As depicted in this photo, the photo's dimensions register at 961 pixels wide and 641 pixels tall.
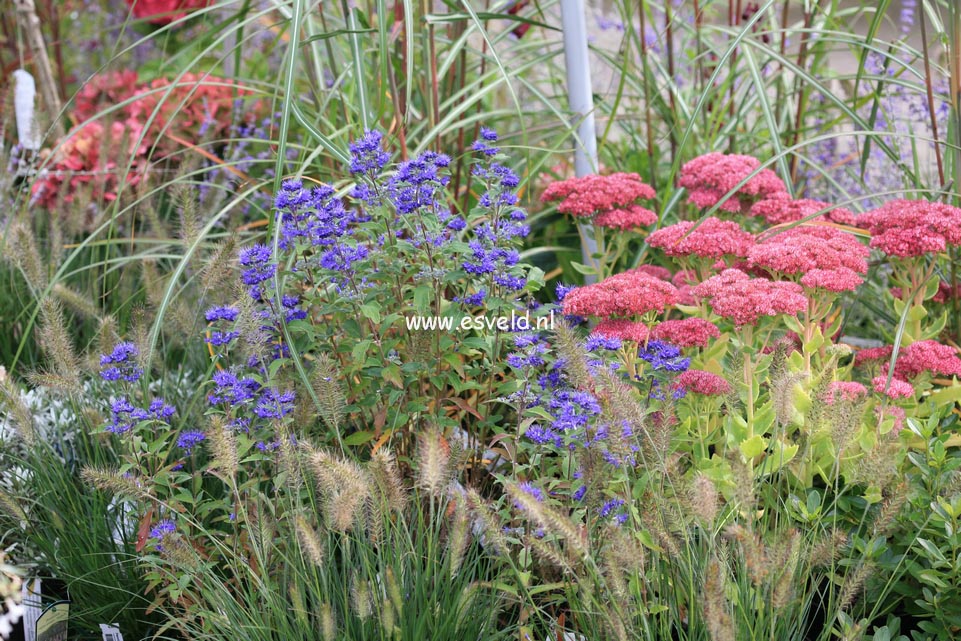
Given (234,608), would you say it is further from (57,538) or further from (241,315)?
(57,538)

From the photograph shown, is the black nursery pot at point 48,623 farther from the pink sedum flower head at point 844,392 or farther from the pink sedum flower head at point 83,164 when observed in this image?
the pink sedum flower head at point 83,164

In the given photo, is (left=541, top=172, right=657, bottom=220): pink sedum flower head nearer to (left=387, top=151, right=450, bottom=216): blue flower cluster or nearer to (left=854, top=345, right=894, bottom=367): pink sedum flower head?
(left=387, top=151, right=450, bottom=216): blue flower cluster

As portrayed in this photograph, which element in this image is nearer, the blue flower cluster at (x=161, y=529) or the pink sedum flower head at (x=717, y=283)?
the blue flower cluster at (x=161, y=529)

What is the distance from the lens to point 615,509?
2.01 metres

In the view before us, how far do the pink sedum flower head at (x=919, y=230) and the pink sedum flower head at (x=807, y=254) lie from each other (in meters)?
0.07

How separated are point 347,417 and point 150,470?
527 millimetres

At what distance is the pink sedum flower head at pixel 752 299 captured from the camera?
2.12 meters

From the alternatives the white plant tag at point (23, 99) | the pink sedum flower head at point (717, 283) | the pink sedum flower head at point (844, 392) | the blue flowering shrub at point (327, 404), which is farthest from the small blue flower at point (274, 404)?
the white plant tag at point (23, 99)

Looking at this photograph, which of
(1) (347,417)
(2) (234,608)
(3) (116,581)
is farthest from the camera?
(1) (347,417)

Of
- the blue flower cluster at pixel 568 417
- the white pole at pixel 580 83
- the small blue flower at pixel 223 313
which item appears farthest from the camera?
the white pole at pixel 580 83

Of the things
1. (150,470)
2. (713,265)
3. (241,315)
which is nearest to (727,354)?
(713,265)

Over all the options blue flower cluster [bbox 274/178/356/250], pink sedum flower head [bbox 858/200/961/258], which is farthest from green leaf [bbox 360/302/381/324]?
A: pink sedum flower head [bbox 858/200/961/258]

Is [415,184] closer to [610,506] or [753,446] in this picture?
[610,506]

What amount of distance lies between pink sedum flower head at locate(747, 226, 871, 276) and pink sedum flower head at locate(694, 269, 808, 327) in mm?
80
